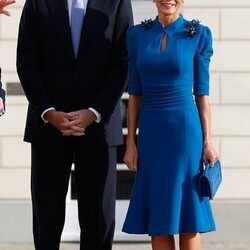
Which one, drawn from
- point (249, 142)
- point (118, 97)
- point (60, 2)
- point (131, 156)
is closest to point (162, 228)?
point (131, 156)

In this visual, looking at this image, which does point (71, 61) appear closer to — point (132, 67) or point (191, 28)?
point (132, 67)

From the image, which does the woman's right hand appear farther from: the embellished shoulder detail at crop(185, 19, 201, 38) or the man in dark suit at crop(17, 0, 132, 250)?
the embellished shoulder detail at crop(185, 19, 201, 38)

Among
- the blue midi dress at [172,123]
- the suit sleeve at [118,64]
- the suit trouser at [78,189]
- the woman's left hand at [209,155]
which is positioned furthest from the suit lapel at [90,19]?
the woman's left hand at [209,155]

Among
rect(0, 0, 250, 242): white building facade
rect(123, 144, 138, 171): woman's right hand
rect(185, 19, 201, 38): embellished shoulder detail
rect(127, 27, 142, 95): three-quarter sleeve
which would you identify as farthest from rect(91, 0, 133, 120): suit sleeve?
rect(0, 0, 250, 242): white building facade

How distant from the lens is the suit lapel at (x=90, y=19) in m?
4.53

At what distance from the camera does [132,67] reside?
175 inches

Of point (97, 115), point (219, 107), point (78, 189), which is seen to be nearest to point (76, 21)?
point (97, 115)

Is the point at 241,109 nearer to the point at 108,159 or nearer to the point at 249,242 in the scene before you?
the point at 249,242

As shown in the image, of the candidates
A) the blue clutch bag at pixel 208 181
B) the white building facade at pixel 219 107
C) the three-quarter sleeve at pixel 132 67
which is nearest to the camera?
the blue clutch bag at pixel 208 181

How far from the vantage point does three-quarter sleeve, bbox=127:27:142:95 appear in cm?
443

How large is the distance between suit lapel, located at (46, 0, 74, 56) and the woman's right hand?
24.4 inches

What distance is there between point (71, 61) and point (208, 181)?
1017mm

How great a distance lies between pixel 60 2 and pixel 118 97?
0.63m

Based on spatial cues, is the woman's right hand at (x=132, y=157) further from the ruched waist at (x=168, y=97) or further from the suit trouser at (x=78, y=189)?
the ruched waist at (x=168, y=97)
